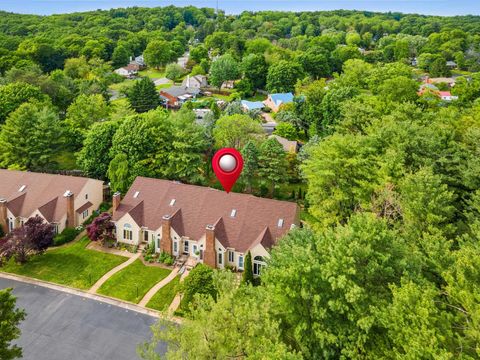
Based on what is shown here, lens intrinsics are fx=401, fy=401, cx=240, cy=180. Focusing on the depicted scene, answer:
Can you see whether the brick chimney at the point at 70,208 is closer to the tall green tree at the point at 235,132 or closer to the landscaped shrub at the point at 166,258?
the landscaped shrub at the point at 166,258

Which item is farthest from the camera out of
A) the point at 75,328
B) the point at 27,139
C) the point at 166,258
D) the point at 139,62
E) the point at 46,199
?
the point at 139,62

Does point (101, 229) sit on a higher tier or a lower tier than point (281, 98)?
lower

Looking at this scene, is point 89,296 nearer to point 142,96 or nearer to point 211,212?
point 211,212

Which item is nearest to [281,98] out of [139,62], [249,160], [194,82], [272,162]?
[194,82]

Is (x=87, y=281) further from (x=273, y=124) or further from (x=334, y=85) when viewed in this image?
(x=334, y=85)

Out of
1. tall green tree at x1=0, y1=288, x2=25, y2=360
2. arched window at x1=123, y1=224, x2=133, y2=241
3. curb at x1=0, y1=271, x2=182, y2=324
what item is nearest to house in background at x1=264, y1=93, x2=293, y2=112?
arched window at x1=123, y1=224, x2=133, y2=241

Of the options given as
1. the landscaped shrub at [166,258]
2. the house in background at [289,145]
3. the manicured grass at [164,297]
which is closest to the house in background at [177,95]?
the house in background at [289,145]

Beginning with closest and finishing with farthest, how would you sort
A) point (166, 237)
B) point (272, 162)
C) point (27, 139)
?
point (166, 237), point (272, 162), point (27, 139)
